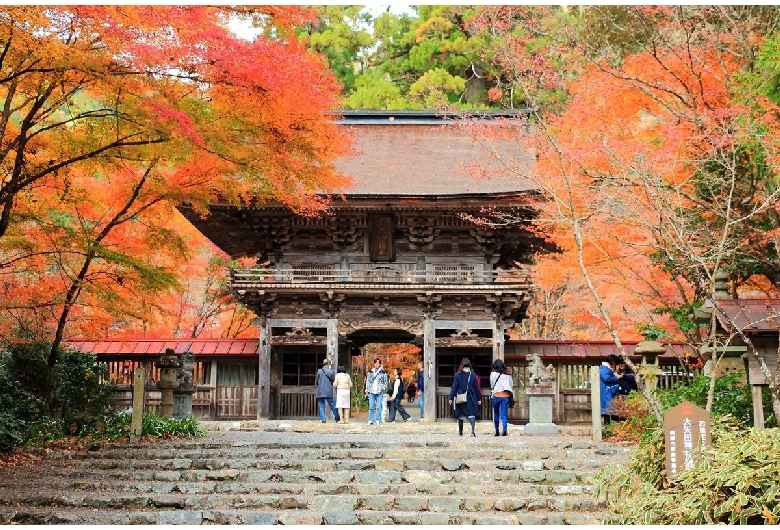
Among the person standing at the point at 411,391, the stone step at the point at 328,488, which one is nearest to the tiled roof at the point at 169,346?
the stone step at the point at 328,488

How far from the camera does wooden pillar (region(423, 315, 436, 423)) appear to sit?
19562 millimetres

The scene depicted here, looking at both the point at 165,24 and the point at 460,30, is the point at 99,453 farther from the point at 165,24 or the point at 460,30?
the point at 460,30

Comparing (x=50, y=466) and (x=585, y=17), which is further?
(x=585, y=17)

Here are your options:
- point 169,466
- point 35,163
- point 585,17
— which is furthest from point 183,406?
point 585,17

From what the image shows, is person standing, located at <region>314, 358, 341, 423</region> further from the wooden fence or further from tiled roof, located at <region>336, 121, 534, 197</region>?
tiled roof, located at <region>336, 121, 534, 197</region>

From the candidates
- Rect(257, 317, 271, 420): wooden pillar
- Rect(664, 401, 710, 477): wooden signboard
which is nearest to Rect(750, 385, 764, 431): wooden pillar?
Rect(664, 401, 710, 477): wooden signboard

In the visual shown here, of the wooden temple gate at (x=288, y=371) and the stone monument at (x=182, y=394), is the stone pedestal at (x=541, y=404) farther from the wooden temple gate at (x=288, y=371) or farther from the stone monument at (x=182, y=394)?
the stone monument at (x=182, y=394)

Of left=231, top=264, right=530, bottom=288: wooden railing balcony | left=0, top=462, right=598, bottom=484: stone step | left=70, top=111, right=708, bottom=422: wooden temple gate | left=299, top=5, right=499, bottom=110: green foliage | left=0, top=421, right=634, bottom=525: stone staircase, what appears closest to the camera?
left=0, top=421, right=634, bottom=525: stone staircase

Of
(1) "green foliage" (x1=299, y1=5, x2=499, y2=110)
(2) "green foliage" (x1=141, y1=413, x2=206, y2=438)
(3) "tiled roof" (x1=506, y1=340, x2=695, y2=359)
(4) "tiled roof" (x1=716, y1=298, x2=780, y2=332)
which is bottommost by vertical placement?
(2) "green foliage" (x1=141, y1=413, x2=206, y2=438)

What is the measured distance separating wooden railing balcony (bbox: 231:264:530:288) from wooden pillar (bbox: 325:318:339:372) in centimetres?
112

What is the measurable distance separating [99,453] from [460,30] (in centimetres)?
2806

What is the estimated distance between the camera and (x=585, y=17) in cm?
2067

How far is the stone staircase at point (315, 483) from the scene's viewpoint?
8570 millimetres

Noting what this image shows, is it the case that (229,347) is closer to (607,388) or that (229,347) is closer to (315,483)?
(607,388)
